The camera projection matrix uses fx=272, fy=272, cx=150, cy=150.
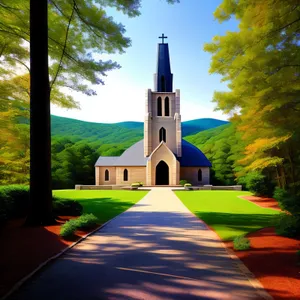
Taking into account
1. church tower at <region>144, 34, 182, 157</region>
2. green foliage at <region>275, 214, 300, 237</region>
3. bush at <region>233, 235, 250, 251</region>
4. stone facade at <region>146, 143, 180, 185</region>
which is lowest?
bush at <region>233, 235, 250, 251</region>

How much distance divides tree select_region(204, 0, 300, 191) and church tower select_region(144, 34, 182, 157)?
29.0m

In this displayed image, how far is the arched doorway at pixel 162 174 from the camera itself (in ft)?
140

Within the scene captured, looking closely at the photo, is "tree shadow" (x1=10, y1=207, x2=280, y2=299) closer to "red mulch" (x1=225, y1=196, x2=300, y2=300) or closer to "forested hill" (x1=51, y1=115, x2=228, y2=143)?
"red mulch" (x1=225, y1=196, x2=300, y2=300)

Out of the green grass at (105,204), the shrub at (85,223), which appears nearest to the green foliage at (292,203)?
the shrub at (85,223)

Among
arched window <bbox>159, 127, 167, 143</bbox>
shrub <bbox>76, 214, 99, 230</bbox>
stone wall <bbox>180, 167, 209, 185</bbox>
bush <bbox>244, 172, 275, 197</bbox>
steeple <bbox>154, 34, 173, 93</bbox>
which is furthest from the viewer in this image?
steeple <bbox>154, 34, 173, 93</bbox>

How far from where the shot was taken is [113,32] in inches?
484

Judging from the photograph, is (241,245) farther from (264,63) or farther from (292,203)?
(264,63)

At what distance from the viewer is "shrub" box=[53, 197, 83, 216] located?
12.8 metres

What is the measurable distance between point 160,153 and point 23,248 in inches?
1357

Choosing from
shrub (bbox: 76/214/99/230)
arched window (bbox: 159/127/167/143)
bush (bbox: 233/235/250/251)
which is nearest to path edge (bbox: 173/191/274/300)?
bush (bbox: 233/235/250/251)

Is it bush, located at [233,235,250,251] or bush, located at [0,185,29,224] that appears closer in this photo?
bush, located at [233,235,250,251]

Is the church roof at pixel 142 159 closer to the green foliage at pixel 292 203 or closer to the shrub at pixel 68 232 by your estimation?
the green foliage at pixel 292 203

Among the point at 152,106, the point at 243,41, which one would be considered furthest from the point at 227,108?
the point at 152,106

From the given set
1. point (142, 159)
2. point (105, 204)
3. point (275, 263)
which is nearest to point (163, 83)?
point (142, 159)
